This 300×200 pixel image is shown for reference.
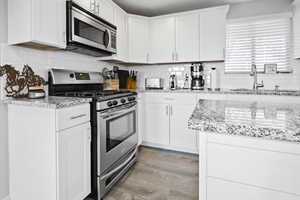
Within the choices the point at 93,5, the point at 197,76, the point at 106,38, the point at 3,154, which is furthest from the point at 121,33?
the point at 3,154

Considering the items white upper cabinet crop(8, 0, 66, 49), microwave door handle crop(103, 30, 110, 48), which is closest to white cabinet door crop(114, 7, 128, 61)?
microwave door handle crop(103, 30, 110, 48)

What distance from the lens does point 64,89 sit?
2029 millimetres

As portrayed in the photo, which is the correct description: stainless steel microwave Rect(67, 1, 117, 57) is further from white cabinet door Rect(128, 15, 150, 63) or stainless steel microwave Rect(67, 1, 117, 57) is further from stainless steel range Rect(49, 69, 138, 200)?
white cabinet door Rect(128, 15, 150, 63)

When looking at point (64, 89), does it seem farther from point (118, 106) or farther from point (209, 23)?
point (209, 23)

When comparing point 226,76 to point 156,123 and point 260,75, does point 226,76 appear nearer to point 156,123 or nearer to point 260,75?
point 260,75

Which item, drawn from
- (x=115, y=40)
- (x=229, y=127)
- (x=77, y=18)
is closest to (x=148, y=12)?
(x=115, y=40)

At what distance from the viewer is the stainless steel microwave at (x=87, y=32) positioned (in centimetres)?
178

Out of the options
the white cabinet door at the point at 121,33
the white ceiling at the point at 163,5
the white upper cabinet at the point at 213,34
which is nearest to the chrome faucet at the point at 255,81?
the white upper cabinet at the point at 213,34

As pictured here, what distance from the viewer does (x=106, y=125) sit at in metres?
1.74

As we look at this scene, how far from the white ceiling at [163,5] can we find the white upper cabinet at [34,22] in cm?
152

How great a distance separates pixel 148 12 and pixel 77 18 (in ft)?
5.90

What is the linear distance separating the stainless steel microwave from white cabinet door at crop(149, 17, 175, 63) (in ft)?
3.08

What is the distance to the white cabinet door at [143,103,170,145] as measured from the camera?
2865 mm

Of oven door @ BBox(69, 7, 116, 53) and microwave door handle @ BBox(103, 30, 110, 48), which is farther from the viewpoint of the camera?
microwave door handle @ BBox(103, 30, 110, 48)
